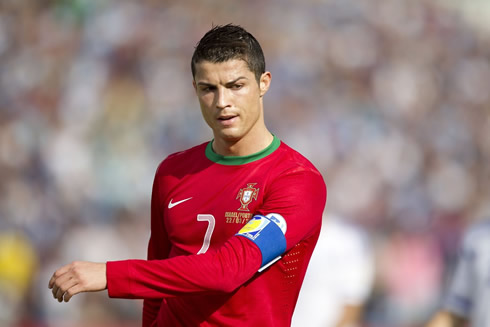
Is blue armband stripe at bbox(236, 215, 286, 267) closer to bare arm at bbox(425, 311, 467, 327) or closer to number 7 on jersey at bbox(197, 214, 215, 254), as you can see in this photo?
number 7 on jersey at bbox(197, 214, 215, 254)

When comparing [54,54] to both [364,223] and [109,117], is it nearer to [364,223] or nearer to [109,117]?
[109,117]

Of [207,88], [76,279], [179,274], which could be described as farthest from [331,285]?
[76,279]

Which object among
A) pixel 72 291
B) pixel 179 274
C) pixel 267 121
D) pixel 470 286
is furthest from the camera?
pixel 267 121

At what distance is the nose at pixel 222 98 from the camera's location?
2.43 meters

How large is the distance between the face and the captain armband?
0.35m

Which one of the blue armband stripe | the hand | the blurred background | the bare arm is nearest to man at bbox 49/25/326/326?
the blue armband stripe

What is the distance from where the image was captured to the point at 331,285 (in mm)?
4801

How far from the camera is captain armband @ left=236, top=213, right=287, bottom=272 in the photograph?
2.28m

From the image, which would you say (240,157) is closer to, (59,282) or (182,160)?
(182,160)

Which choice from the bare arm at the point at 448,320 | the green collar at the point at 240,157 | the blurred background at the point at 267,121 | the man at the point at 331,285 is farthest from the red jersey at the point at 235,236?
the blurred background at the point at 267,121

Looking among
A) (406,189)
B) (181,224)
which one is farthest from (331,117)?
(181,224)

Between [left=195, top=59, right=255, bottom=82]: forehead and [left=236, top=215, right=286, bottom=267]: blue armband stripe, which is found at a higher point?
[left=195, top=59, right=255, bottom=82]: forehead

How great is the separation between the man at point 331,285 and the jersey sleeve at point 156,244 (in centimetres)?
190

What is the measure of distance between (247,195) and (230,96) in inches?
13.5
